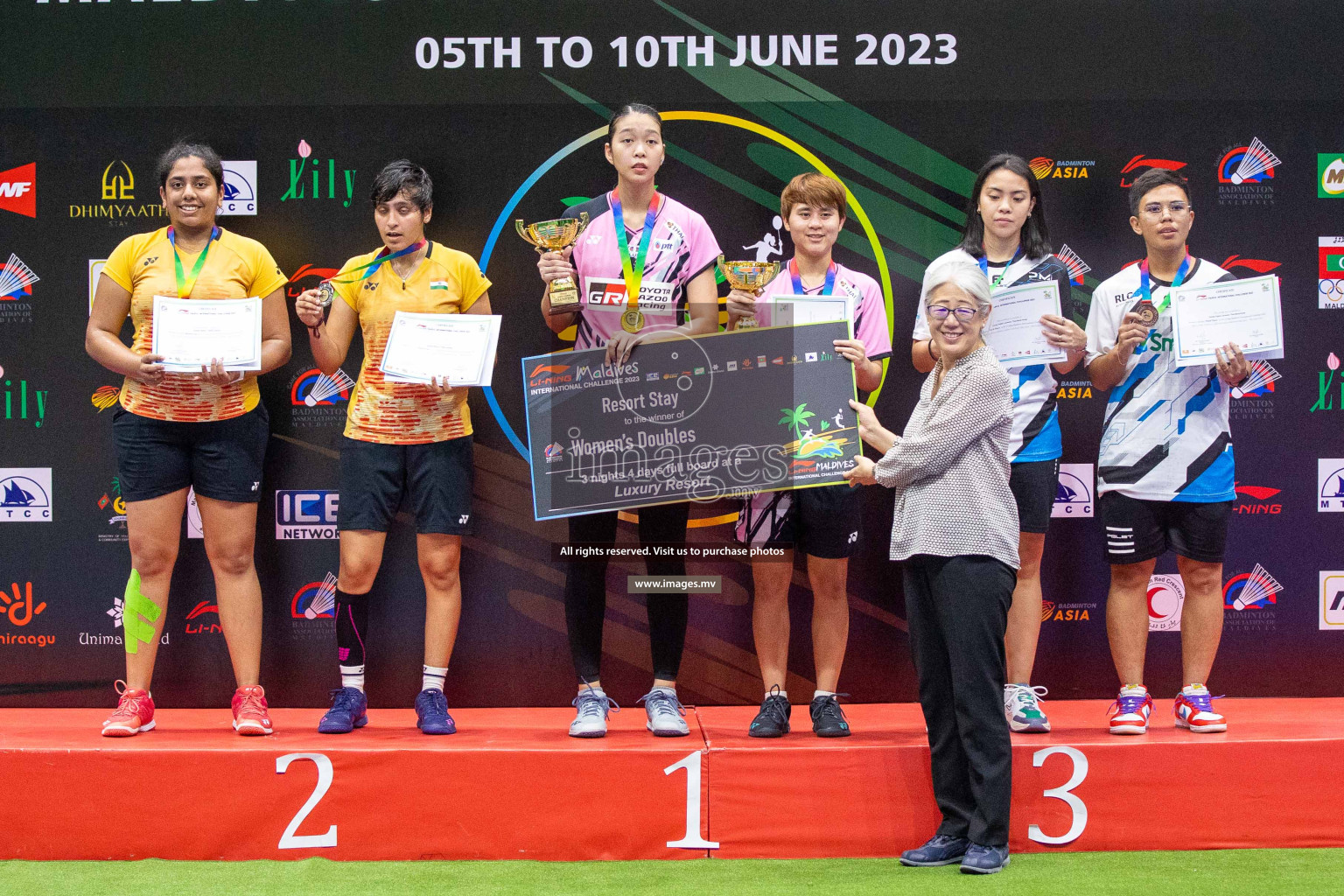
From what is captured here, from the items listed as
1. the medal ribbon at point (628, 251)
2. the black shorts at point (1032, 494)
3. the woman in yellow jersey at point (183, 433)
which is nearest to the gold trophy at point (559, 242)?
the medal ribbon at point (628, 251)

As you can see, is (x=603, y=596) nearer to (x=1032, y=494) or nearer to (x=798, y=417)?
(x=798, y=417)

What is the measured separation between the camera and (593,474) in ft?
10.5

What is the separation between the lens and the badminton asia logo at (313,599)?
3.81 metres

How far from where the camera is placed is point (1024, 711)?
3.15 metres

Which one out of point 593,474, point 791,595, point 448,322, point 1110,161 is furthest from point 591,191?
point 1110,161

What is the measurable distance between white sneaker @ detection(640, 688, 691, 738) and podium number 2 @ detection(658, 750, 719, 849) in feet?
0.53

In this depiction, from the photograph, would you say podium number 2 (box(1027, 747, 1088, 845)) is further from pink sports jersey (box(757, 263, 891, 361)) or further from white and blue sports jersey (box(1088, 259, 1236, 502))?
pink sports jersey (box(757, 263, 891, 361))

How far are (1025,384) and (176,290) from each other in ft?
8.63

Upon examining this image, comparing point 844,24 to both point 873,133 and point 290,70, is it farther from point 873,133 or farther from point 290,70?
point 290,70

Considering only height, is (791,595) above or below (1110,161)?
below

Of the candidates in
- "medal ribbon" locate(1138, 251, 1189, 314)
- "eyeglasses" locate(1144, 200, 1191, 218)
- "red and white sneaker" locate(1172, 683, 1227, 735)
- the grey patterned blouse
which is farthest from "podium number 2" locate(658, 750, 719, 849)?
"eyeglasses" locate(1144, 200, 1191, 218)

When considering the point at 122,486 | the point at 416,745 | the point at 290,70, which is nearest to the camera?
the point at 416,745

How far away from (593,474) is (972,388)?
115cm

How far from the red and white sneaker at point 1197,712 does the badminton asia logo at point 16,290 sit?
4.06 m
